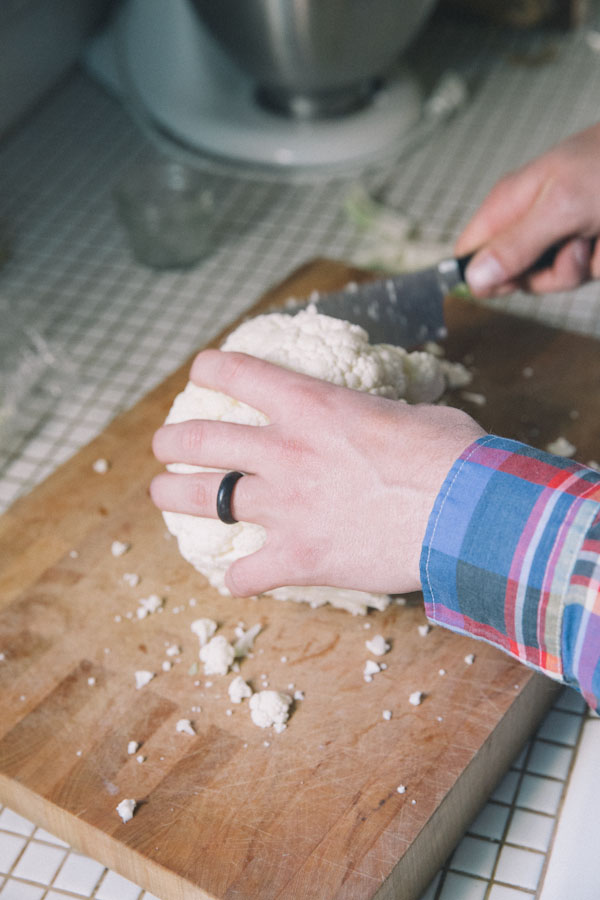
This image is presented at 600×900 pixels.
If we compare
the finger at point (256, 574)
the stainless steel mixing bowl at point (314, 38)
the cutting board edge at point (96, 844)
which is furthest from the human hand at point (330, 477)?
the stainless steel mixing bowl at point (314, 38)

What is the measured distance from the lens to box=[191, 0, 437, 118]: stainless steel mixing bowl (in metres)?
1.38

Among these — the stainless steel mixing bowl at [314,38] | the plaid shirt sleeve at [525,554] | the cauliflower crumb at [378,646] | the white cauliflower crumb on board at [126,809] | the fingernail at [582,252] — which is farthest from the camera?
the stainless steel mixing bowl at [314,38]

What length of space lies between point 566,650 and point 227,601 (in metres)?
0.36

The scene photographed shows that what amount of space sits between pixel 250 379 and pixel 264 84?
976 mm

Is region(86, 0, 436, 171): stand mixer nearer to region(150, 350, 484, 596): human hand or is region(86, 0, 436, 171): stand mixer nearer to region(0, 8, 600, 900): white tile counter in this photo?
region(0, 8, 600, 900): white tile counter

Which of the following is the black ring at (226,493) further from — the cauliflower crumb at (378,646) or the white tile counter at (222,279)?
the white tile counter at (222,279)

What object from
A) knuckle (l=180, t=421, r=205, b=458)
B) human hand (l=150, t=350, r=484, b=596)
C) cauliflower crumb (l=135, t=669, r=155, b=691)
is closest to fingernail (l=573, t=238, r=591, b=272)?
human hand (l=150, t=350, r=484, b=596)

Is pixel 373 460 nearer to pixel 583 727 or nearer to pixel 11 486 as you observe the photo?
pixel 583 727

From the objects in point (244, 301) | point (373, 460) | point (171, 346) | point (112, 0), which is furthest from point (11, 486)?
point (112, 0)

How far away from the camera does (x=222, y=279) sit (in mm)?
1462

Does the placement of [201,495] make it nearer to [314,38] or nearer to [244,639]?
[244,639]

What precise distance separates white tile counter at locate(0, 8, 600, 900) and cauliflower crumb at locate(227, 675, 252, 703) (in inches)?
6.7

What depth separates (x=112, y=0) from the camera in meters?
1.72

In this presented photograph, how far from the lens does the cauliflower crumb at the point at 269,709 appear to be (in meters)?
0.80
